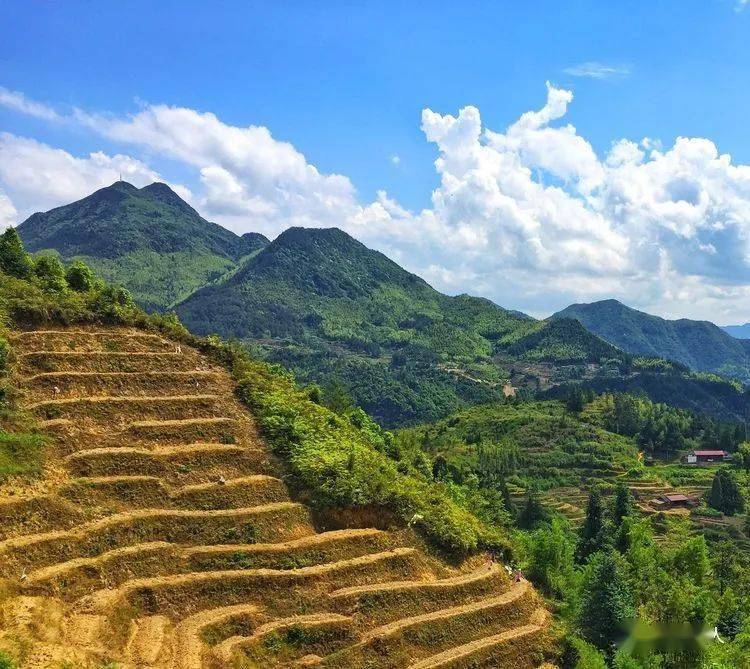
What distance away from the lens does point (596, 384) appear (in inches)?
7229

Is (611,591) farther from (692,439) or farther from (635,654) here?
(692,439)

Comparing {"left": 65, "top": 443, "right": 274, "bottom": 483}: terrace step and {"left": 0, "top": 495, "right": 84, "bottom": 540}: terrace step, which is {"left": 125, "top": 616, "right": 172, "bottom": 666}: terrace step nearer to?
{"left": 0, "top": 495, "right": 84, "bottom": 540}: terrace step

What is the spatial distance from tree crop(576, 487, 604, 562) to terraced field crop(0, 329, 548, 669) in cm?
2422

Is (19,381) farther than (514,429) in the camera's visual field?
No

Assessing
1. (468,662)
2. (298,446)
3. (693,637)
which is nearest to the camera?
(468,662)

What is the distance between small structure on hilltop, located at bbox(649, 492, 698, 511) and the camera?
8362 centimetres

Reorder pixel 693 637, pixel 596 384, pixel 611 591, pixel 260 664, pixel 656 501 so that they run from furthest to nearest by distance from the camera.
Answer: pixel 596 384 → pixel 656 501 → pixel 611 591 → pixel 693 637 → pixel 260 664

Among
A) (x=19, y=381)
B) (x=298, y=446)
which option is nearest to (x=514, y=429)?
(x=298, y=446)

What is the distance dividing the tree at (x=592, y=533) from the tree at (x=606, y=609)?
60.1ft

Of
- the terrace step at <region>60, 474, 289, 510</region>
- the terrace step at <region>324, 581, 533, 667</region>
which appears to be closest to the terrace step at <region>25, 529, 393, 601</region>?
the terrace step at <region>60, 474, 289, 510</region>

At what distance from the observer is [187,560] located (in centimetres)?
2483

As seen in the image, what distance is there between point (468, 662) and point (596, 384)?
169 metres

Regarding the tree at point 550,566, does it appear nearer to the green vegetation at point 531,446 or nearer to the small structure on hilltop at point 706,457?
the green vegetation at point 531,446

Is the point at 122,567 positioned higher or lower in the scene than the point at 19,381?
lower
